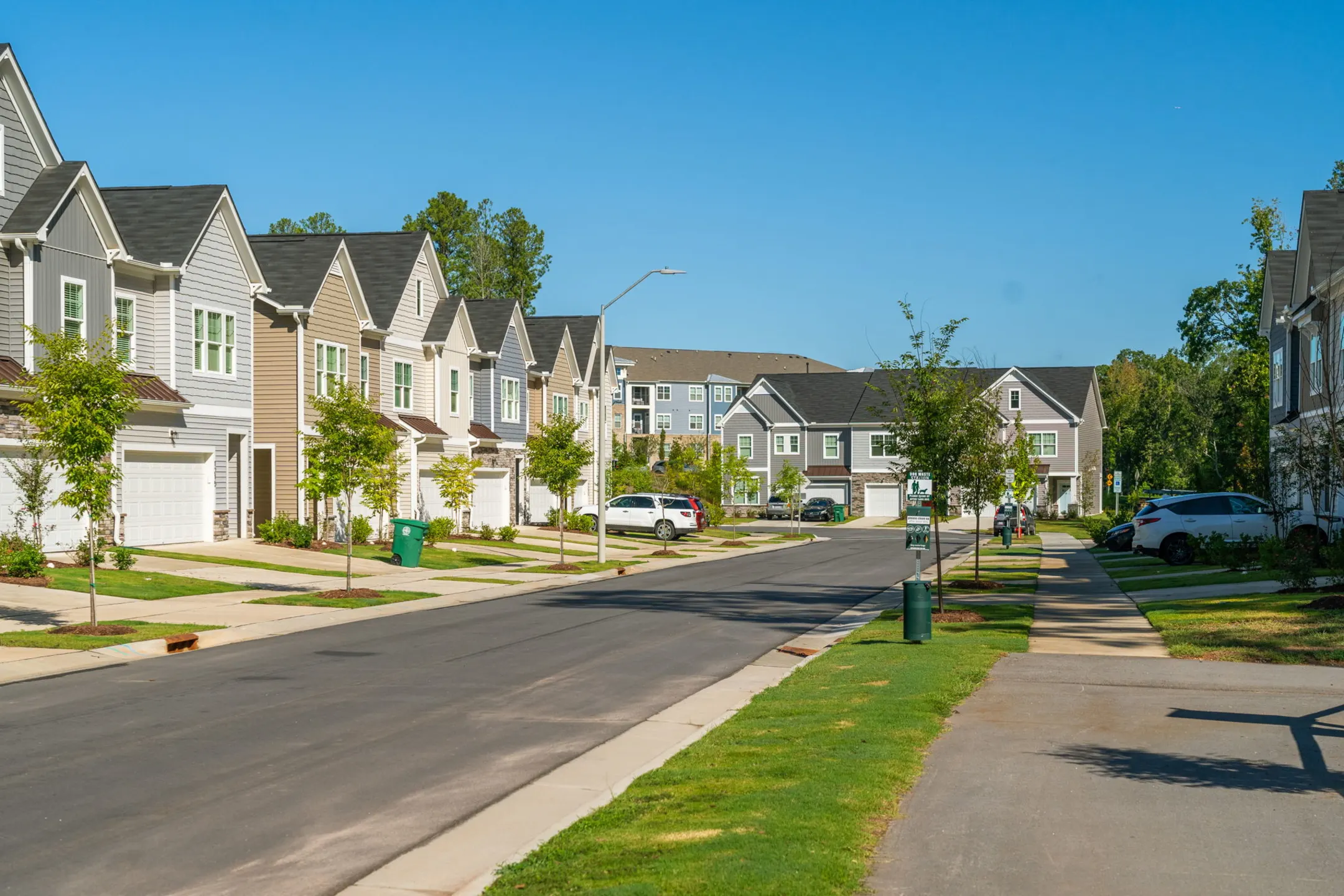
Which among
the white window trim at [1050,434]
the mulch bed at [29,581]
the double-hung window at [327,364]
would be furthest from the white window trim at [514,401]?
the white window trim at [1050,434]

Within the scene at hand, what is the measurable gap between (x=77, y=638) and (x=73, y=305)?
1333 centimetres

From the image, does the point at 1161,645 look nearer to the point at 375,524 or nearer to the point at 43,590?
the point at 43,590

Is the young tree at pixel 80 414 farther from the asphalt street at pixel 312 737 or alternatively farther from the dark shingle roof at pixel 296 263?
the dark shingle roof at pixel 296 263

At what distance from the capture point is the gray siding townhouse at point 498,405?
164 ft

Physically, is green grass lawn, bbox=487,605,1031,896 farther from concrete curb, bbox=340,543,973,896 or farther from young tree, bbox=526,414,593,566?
young tree, bbox=526,414,593,566

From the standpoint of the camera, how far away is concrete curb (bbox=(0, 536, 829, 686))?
50.7 ft

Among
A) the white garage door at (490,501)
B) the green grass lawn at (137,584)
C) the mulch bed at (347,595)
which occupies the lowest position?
the mulch bed at (347,595)

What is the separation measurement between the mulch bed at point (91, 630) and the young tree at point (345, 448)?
671cm

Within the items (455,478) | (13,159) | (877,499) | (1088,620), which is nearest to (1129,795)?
(1088,620)

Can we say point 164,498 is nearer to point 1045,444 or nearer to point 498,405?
point 498,405

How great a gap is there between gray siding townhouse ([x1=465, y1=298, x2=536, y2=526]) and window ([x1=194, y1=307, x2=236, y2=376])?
48.2 feet

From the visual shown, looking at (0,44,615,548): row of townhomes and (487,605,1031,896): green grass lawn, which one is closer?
(487,605,1031,896): green grass lawn

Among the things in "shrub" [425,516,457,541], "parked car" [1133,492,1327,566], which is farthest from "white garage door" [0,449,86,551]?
"parked car" [1133,492,1327,566]

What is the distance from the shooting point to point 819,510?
3241 inches
